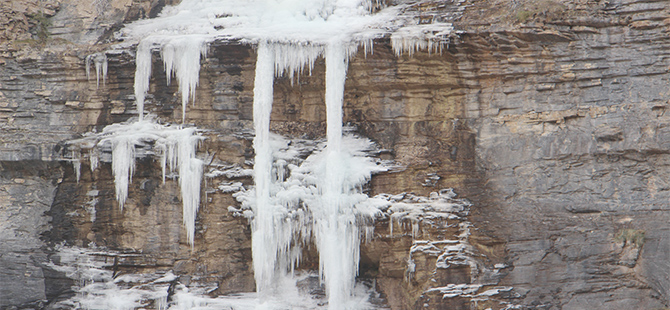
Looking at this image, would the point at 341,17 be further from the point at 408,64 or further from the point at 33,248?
the point at 33,248

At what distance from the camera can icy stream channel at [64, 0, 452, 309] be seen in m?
11.2

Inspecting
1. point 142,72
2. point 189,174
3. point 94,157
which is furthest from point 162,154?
point 142,72

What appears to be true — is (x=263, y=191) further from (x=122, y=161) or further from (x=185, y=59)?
(x=185, y=59)

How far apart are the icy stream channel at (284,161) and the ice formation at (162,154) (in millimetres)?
18

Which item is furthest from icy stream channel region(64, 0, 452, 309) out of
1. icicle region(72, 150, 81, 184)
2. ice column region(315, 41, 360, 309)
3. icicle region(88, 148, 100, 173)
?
icicle region(72, 150, 81, 184)

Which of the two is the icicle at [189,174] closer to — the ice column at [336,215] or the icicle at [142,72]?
the icicle at [142,72]

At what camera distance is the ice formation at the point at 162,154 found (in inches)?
452

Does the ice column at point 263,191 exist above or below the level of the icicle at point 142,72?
below

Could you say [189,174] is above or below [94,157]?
below

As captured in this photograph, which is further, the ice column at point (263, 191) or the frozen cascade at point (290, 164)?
the ice column at point (263, 191)

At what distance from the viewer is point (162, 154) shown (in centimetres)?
1148

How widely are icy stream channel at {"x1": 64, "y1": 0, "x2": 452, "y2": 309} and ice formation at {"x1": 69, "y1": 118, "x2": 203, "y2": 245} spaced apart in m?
0.02

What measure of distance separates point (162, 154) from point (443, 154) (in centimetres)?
490

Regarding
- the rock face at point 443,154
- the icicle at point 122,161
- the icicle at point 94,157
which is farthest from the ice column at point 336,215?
the icicle at point 94,157
